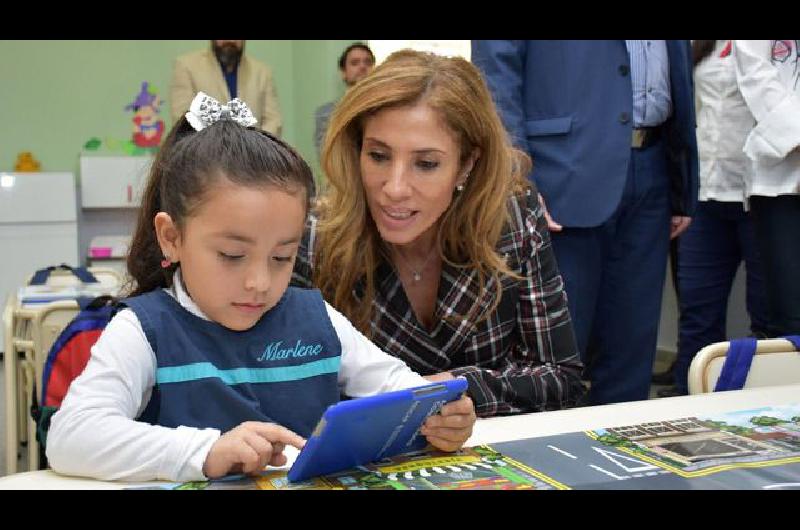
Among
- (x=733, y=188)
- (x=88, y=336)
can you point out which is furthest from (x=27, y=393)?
(x=733, y=188)

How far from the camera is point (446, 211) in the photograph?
5.41ft

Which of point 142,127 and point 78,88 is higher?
point 78,88

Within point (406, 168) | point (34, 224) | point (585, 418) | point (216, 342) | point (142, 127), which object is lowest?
point (34, 224)

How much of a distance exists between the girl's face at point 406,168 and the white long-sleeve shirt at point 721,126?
4.74ft

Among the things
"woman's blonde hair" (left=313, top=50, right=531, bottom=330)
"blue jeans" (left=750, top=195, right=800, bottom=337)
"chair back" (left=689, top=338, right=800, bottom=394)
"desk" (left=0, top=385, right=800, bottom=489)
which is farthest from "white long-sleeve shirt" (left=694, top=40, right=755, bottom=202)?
"desk" (left=0, top=385, right=800, bottom=489)

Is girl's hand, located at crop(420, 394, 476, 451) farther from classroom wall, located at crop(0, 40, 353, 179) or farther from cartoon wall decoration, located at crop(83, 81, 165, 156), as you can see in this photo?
cartoon wall decoration, located at crop(83, 81, 165, 156)

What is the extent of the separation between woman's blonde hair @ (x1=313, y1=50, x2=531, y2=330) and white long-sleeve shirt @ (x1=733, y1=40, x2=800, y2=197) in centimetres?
92

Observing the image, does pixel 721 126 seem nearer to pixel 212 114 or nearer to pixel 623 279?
pixel 623 279

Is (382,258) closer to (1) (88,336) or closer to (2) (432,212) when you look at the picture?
(2) (432,212)

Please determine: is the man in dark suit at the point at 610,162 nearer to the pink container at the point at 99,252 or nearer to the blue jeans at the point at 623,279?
the blue jeans at the point at 623,279

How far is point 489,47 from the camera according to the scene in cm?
231

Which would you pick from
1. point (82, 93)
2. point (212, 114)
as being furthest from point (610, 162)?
point (82, 93)

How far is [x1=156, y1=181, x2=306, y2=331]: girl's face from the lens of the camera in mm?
1098

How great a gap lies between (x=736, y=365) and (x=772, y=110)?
1.02 metres
